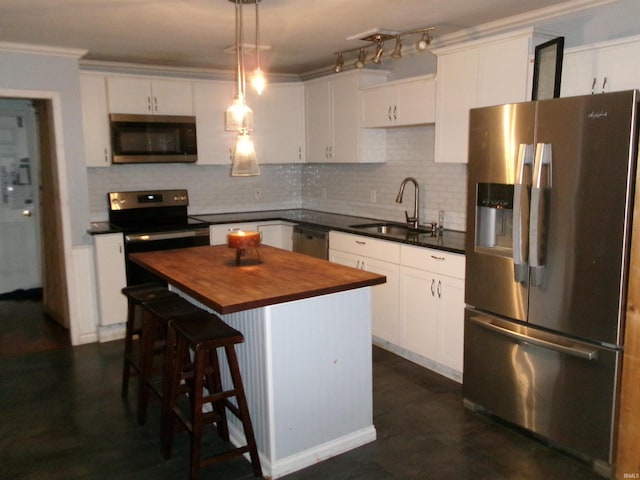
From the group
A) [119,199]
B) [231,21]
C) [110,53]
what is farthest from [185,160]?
[231,21]

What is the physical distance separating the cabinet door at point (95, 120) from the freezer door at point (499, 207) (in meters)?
3.21

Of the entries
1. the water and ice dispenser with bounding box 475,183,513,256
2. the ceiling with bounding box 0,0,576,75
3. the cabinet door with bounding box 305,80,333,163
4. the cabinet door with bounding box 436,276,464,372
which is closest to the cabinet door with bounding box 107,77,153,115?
the ceiling with bounding box 0,0,576,75

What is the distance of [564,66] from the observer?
3051 mm

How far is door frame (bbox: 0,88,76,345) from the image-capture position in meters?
4.21

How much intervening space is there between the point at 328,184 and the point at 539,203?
333 cm

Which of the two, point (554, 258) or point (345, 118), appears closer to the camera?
point (554, 258)

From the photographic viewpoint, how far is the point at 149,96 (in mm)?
4871

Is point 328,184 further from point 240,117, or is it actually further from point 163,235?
point 240,117

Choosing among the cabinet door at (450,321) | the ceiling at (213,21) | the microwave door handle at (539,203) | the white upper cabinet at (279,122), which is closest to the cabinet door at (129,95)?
the ceiling at (213,21)

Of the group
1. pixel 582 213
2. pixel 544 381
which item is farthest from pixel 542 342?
pixel 582 213

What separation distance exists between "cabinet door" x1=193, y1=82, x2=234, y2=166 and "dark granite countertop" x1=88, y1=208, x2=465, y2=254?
0.60 metres

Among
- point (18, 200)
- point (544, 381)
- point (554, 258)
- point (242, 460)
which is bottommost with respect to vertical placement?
point (242, 460)

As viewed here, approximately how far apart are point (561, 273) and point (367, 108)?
2504 millimetres

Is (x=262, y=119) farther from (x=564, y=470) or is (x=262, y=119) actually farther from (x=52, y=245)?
(x=564, y=470)
